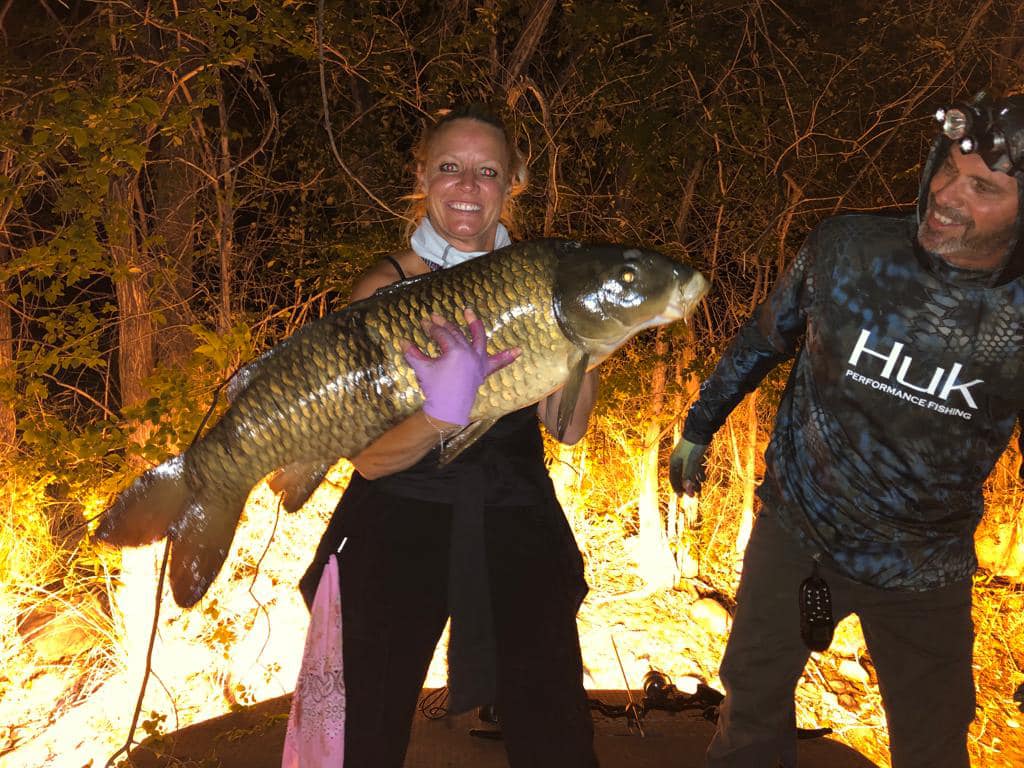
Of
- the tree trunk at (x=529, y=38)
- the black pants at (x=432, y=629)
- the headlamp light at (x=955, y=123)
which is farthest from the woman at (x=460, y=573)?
the tree trunk at (x=529, y=38)

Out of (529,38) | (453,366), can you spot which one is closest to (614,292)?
(453,366)

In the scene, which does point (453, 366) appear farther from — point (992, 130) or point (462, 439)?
point (992, 130)

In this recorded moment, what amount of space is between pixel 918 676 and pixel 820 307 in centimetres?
114

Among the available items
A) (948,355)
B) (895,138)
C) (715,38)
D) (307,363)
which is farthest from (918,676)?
(715,38)

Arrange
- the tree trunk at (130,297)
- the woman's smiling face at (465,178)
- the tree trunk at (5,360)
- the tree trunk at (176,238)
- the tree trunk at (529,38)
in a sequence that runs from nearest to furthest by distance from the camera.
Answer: the woman's smiling face at (465,178), the tree trunk at (130,297), the tree trunk at (5,360), the tree trunk at (176,238), the tree trunk at (529,38)

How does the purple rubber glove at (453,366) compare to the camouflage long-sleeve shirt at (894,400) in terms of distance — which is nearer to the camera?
the purple rubber glove at (453,366)

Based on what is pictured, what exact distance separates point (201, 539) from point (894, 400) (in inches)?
77.3

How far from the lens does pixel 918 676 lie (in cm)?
227

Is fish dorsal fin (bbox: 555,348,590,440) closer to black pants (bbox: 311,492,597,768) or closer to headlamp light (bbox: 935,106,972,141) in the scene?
black pants (bbox: 311,492,597,768)

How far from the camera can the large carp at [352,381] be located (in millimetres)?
1903

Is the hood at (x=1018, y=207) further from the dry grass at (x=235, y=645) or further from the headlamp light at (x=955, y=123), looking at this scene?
the dry grass at (x=235, y=645)

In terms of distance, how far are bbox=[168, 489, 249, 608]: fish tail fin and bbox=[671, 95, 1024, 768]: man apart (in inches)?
65.0

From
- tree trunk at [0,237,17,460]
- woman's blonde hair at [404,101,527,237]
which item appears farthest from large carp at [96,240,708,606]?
tree trunk at [0,237,17,460]

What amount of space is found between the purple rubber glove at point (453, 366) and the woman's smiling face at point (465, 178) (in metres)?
0.42
